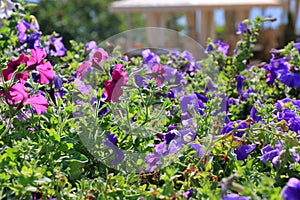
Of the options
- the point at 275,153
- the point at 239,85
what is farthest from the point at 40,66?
the point at 239,85

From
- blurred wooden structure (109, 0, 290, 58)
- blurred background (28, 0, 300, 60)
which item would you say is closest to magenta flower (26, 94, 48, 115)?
blurred background (28, 0, 300, 60)

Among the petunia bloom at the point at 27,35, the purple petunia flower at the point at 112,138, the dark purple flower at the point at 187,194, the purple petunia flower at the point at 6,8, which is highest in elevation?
the purple petunia flower at the point at 6,8

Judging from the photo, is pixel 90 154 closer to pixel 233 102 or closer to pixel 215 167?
pixel 215 167

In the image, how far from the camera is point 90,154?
1.20m

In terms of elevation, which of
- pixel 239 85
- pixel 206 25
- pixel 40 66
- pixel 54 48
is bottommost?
pixel 206 25

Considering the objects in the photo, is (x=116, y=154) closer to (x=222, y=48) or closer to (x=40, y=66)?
(x=40, y=66)

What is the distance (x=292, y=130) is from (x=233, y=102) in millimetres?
516

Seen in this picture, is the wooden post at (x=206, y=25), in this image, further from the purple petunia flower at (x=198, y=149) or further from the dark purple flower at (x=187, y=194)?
the dark purple flower at (x=187, y=194)

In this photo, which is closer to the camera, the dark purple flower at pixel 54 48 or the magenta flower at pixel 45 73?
the magenta flower at pixel 45 73

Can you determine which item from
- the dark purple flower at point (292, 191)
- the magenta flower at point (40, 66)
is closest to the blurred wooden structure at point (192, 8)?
the magenta flower at point (40, 66)

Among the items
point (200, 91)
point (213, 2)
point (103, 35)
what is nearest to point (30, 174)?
point (200, 91)

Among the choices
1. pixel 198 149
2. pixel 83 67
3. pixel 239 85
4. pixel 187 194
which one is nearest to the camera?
pixel 187 194

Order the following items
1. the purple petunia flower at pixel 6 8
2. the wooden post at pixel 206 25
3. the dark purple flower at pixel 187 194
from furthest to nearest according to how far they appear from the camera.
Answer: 1. the wooden post at pixel 206 25
2. the purple petunia flower at pixel 6 8
3. the dark purple flower at pixel 187 194

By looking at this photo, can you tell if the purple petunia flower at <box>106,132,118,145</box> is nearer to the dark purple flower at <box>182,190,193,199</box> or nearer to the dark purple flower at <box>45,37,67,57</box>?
the dark purple flower at <box>182,190,193,199</box>
